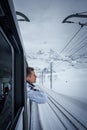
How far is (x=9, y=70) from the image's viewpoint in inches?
67.7

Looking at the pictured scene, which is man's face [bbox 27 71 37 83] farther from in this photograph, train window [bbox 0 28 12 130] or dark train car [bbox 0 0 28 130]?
train window [bbox 0 28 12 130]

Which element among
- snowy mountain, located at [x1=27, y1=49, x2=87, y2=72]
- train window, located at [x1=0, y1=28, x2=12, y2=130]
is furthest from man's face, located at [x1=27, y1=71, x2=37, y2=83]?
snowy mountain, located at [x1=27, y1=49, x2=87, y2=72]

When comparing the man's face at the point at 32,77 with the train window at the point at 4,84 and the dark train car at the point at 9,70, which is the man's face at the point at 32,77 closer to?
the dark train car at the point at 9,70

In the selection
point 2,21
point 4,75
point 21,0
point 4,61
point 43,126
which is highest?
point 21,0

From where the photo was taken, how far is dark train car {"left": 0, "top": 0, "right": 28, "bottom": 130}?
1245mm

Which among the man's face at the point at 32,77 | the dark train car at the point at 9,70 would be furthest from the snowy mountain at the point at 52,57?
the dark train car at the point at 9,70

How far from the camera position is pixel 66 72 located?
27109 mm

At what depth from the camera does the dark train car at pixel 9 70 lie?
124 centimetres

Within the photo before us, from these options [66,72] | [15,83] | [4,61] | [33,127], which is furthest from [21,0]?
[66,72]

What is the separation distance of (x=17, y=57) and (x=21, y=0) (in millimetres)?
1333

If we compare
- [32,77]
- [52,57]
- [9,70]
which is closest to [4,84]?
[9,70]

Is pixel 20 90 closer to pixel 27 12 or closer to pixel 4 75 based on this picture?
pixel 4 75

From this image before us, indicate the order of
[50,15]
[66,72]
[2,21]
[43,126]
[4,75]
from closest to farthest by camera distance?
[2,21], [4,75], [50,15], [43,126], [66,72]

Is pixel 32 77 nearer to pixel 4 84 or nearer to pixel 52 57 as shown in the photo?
pixel 4 84
